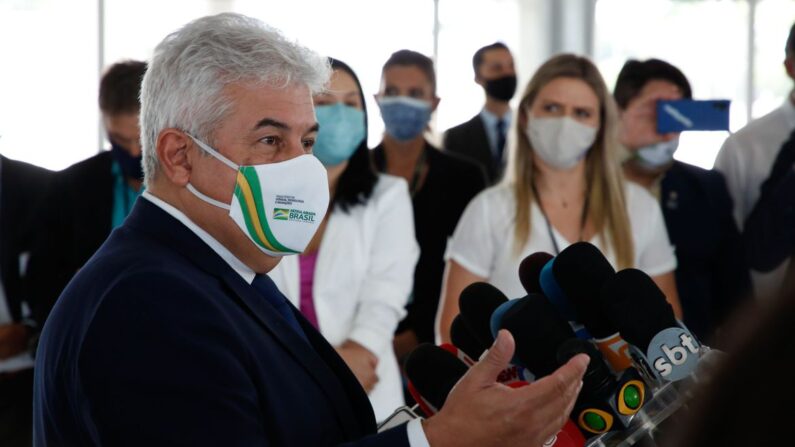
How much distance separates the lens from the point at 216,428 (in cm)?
140

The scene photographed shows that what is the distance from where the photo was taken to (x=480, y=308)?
1651 millimetres

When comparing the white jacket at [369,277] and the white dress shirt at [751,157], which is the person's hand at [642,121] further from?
the white jacket at [369,277]

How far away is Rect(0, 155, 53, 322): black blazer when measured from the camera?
354 cm

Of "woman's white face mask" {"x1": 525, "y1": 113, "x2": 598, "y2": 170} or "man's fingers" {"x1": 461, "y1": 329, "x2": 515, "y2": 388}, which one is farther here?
"woman's white face mask" {"x1": 525, "y1": 113, "x2": 598, "y2": 170}

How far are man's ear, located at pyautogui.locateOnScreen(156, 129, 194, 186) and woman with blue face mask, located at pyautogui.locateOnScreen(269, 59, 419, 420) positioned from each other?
1.36 m

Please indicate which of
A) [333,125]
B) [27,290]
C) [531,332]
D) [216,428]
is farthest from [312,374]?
[27,290]

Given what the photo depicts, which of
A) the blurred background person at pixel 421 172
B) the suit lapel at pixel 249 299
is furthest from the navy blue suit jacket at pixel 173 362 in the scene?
the blurred background person at pixel 421 172

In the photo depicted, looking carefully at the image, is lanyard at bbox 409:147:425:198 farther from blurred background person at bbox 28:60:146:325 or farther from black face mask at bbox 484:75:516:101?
black face mask at bbox 484:75:516:101

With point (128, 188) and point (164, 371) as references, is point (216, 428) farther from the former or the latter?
point (128, 188)

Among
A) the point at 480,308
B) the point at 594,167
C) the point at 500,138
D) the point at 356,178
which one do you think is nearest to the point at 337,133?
the point at 356,178

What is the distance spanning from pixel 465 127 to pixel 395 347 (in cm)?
210

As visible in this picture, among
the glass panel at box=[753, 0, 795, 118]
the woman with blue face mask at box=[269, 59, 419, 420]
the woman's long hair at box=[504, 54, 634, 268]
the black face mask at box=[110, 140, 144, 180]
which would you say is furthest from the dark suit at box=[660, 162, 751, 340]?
the glass panel at box=[753, 0, 795, 118]

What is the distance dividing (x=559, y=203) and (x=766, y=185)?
2.67ft

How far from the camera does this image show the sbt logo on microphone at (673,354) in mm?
1381
